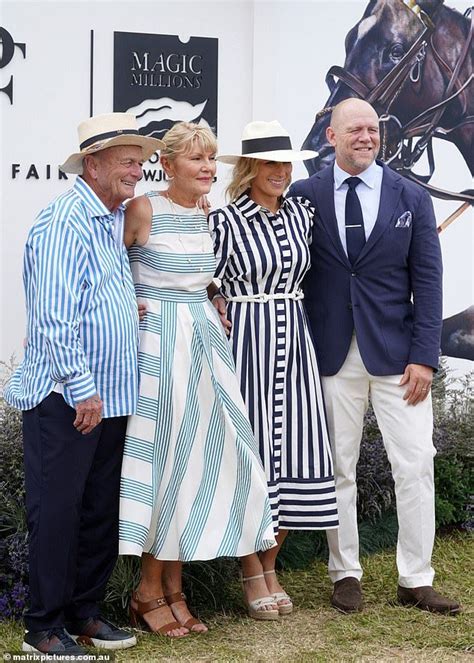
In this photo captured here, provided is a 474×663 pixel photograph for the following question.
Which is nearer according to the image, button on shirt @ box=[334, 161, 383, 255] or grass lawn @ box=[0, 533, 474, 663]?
grass lawn @ box=[0, 533, 474, 663]

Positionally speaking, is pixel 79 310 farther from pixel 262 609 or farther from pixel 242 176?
pixel 262 609

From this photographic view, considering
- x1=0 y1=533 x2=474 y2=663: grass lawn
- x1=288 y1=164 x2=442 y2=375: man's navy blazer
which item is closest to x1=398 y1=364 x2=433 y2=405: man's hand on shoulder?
x1=288 y1=164 x2=442 y2=375: man's navy blazer

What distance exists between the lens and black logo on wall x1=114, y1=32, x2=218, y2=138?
21.7 feet

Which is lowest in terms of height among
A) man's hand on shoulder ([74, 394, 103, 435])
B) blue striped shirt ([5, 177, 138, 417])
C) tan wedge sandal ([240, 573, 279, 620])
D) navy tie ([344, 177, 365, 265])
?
tan wedge sandal ([240, 573, 279, 620])

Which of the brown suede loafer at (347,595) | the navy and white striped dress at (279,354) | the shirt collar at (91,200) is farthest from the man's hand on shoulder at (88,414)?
the brown suede loafer at (347,595)

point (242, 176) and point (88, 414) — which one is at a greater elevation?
point (242, 176)

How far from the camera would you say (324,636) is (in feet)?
16.7

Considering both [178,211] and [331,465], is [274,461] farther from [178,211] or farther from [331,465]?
[178,211]

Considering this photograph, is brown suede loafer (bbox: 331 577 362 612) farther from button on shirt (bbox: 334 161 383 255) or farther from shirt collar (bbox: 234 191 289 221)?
shirt collar (bbox: 234 191 289 221)

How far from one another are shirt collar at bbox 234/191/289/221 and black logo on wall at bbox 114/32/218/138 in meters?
1.58

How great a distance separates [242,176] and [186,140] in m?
0.42

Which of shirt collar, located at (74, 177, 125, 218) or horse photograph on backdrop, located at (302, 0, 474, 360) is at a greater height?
horse photograph on backdrop, located at (302, 0, 474, 360)

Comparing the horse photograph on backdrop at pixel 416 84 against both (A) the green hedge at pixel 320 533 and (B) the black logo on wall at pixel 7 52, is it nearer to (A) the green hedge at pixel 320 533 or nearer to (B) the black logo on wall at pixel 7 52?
(A) the green hedge at pixel 320 533

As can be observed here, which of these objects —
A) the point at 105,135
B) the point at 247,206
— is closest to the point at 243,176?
the point at 247,206
